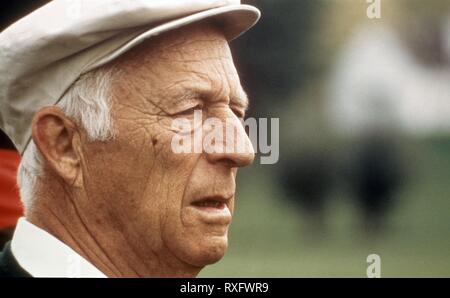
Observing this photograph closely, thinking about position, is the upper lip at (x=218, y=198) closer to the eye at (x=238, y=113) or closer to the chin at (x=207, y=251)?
the chin at (x=207, y=251)

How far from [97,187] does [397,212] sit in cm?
95

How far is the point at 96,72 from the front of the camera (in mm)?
2137

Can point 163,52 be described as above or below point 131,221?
above

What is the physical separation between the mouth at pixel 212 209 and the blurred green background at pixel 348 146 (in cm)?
32

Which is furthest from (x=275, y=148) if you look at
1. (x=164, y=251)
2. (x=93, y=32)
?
(x=93, y=32)

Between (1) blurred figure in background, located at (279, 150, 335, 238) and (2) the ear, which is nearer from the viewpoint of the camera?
(2) the ear

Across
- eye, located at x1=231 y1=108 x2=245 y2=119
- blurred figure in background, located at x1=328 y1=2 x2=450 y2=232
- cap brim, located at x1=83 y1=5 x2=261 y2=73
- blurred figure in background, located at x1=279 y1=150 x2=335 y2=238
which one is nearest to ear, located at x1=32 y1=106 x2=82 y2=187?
cap brim, located at x1=83 y1=5 x2=261 y2=73

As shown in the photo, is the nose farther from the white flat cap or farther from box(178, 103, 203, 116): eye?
the white flat cap

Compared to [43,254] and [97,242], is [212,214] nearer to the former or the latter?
[97,242]

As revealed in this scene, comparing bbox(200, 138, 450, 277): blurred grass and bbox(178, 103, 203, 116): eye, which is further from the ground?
bbox(178, 103, 203, 116): eye

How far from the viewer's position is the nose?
2211 millimetres

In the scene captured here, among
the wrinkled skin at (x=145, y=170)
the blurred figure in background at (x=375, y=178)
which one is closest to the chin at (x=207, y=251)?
the wrinkled skin at (x=145, y=170)

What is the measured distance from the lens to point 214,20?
2.23 m
